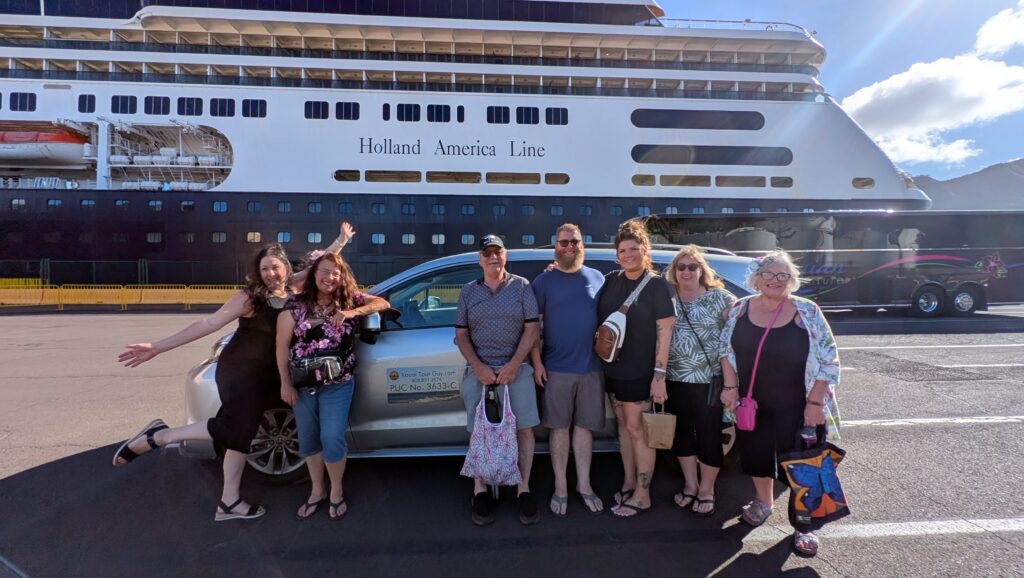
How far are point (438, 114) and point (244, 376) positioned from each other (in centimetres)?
1624

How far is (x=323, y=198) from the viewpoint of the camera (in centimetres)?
1603

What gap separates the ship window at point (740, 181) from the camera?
17.8 metres

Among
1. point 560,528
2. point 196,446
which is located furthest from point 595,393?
point 196,446

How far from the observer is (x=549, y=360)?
8.50 ft

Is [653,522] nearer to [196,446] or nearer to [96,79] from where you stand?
[196,446]

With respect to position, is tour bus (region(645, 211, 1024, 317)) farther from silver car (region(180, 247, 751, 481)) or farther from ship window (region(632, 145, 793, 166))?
silver car (region(180, 247, 751, 481))

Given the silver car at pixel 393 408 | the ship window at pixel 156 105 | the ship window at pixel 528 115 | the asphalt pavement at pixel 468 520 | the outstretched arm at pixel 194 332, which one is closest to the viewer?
the asphalt pavement at pixel 468 520

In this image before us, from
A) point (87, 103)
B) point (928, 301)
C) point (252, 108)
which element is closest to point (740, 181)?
point (928, 301)

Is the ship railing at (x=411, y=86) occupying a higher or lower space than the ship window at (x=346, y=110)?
higher

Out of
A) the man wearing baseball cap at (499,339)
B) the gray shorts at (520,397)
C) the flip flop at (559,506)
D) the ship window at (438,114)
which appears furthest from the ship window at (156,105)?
the flip flop at (559,506)

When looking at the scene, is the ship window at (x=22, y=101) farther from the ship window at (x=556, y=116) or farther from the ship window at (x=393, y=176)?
the ship window at (x=556, y=116)

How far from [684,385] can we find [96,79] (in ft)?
76.1

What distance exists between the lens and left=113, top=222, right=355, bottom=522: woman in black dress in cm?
249

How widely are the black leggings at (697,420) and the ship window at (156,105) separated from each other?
812 inches
